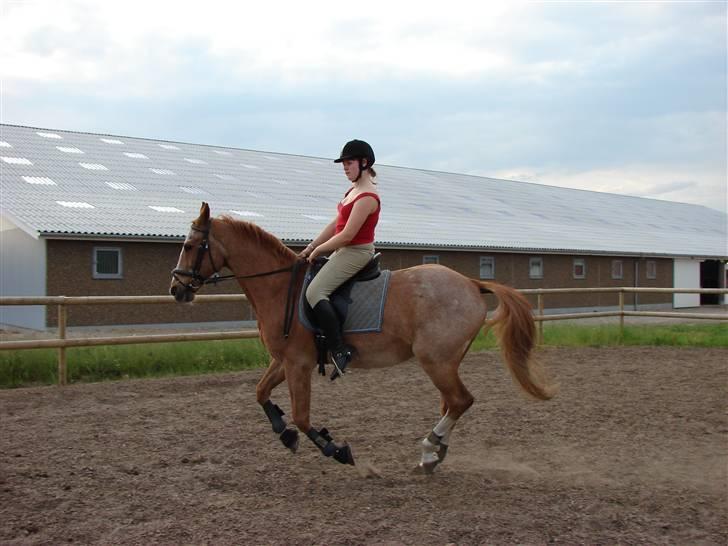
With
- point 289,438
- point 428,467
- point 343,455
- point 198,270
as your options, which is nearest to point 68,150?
point 198,270

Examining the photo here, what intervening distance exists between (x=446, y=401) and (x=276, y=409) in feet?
4.50

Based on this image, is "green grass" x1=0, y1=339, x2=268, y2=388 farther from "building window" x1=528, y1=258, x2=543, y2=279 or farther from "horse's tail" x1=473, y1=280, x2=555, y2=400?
"building window" x1=528, y1=258, x2=543, y2=279

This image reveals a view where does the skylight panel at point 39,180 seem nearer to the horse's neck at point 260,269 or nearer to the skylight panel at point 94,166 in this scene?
the skylight panel at point 94,166

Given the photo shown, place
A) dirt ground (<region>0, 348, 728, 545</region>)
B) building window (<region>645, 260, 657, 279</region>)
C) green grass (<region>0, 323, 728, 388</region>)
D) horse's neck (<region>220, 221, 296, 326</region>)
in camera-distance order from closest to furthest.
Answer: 1. dirt ground (<region>0, 348, 728, 545</region>)
2. horse's neck (<region>220, 221, 296, 326</region>)
3. green grass (<region>0, 323, 728, 388</region>)
4. building window (<region>645, 260, 657, 279</region>)

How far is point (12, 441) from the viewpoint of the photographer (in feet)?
20.2

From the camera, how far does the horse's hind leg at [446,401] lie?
5289 mm

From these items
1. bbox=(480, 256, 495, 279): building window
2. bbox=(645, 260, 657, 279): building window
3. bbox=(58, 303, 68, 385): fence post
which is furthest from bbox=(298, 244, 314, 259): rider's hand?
bbox=(645, 260, 657, 279): building window

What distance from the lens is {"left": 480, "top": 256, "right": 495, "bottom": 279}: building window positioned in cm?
2636

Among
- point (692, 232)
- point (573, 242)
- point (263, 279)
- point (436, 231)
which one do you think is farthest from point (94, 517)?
point (692, 232)

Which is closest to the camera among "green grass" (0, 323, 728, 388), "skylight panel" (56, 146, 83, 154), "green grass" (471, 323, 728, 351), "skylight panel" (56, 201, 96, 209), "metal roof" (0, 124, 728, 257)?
"green grass" (0, 323, 728, 388)

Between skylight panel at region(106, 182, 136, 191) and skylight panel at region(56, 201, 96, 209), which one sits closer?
skylight panel at region(56, 201, 96, 209)

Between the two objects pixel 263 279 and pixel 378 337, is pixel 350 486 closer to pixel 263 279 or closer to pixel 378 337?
pixel 378 337

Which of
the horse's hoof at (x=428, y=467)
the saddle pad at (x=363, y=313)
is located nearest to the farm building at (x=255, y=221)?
the saddle pad at (x=363, y=313)

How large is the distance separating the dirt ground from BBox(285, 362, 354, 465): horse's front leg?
0.17 metres
